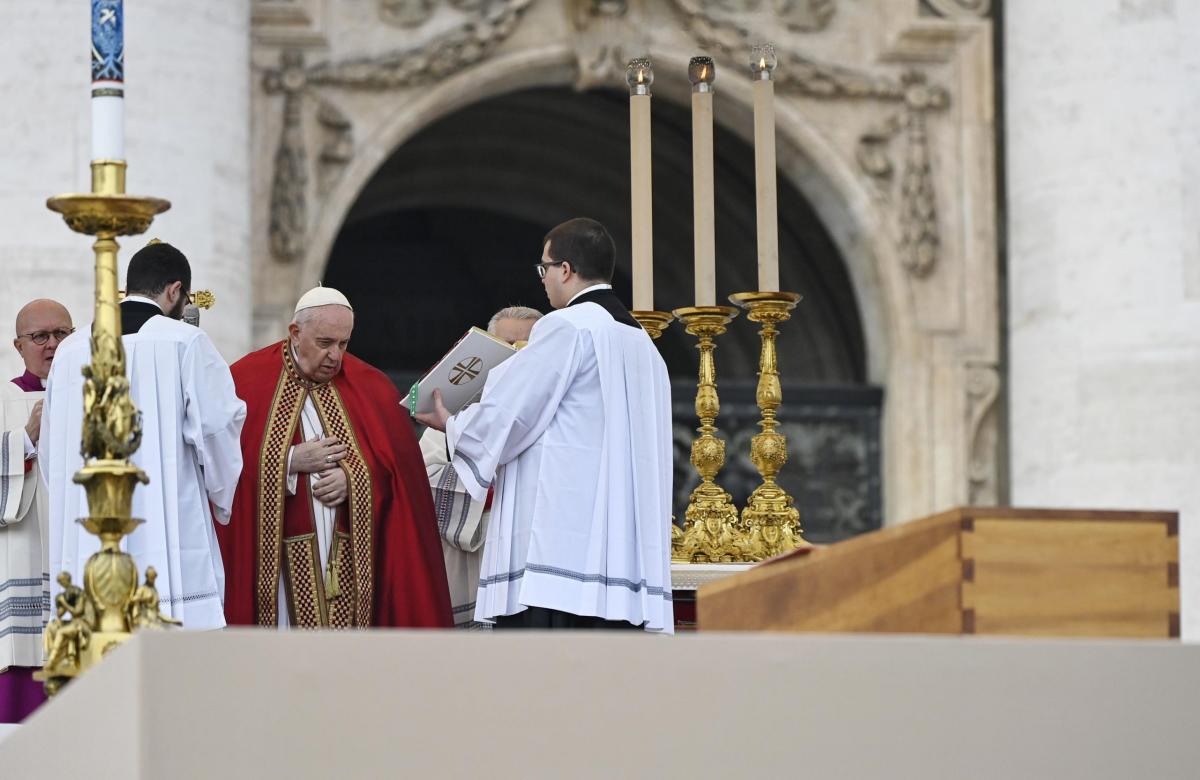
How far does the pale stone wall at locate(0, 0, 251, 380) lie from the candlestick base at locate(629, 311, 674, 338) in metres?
3.25

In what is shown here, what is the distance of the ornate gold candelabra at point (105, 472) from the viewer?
405 cm

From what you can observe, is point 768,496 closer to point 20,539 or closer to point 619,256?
point 20,539

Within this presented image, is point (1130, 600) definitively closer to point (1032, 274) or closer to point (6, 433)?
point (6, 433)

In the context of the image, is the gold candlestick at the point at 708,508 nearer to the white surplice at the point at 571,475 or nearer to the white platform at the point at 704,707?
the white surplice at the point at 571,475

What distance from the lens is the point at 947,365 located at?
1144cm

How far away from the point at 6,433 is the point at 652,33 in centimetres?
549

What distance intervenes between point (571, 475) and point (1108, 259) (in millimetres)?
5396

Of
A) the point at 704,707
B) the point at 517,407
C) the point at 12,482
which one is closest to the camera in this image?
the point at 704,707

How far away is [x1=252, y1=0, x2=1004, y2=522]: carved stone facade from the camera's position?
36.1ft

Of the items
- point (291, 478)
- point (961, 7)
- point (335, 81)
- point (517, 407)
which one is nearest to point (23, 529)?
point (291, 478)

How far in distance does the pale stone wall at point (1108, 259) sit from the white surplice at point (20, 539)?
5444mm

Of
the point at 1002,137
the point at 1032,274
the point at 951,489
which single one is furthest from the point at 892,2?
the point at 951,489

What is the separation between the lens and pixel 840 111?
11.6m

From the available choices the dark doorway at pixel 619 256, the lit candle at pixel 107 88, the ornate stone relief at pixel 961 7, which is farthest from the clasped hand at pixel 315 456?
the ornate stone relief at pixel 961 7
